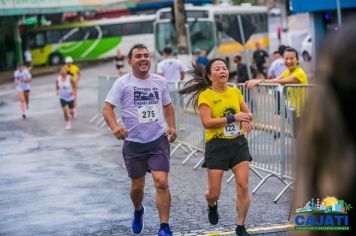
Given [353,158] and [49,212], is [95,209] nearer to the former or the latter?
[49,212]

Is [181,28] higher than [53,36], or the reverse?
[181,28]

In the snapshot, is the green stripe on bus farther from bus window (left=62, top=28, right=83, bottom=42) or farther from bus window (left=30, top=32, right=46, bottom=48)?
bus window (left=30, top=32, right=46, bottom=48)

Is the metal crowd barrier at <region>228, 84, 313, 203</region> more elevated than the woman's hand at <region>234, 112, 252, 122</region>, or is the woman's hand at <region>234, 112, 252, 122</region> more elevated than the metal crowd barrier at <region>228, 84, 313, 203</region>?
the woman's hand at <region>234, 112, 252, 122</region>

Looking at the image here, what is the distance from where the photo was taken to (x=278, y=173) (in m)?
9.72

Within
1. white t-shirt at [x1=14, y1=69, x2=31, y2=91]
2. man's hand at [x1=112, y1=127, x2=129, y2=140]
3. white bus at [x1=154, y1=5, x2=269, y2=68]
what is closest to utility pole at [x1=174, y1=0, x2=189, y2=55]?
white t-shirt at [x1=14, y1=69, x2=31, y2=91]

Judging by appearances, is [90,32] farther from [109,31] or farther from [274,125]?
[274,125]

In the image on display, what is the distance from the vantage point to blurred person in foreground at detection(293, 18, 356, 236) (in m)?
1.59

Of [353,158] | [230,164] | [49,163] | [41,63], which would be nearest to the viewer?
[353,158]

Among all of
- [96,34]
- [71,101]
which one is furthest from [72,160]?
[96,34]

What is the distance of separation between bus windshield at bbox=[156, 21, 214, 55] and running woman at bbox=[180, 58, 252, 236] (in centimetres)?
2550

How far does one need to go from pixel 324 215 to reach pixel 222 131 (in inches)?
215

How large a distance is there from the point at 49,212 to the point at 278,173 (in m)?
2.92

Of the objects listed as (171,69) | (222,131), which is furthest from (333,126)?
(171,69)

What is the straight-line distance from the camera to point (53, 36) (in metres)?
51.8
